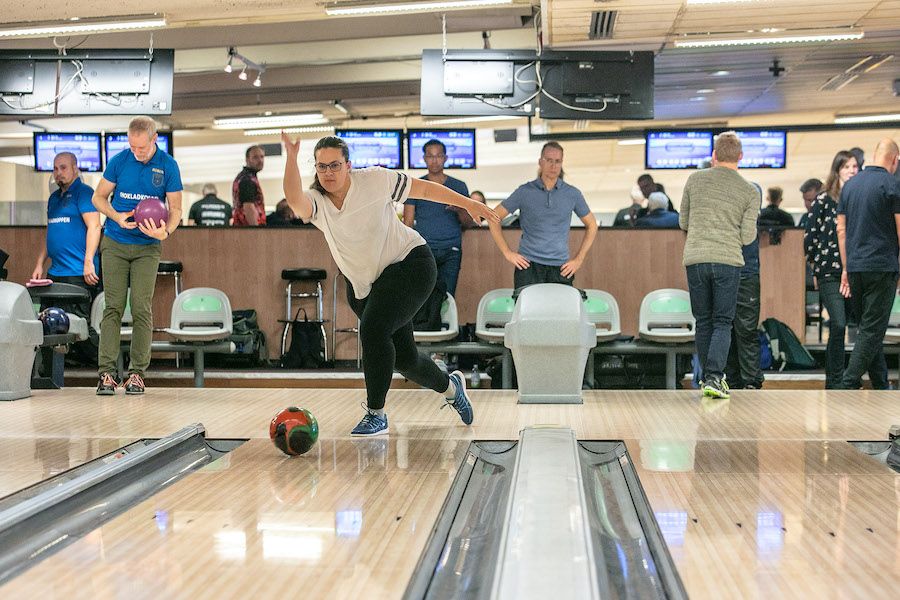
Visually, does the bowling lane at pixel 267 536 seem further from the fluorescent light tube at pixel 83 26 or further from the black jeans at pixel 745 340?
the fluorescent light tube at pixel 83 26

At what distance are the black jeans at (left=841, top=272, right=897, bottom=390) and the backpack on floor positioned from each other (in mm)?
1242

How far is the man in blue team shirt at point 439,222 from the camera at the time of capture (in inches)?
260

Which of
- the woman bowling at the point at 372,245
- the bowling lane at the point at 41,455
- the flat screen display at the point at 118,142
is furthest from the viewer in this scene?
the flat screen display at the point at 118,142

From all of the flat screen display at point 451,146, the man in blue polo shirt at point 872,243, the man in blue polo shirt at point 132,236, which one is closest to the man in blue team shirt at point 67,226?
the man in blue polo shirt at point 132,236

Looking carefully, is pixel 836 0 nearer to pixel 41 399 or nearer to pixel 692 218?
pixel 692 218

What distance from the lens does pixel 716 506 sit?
2.70 meters

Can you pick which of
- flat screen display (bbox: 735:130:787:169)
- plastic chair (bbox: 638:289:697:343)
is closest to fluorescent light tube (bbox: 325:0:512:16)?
plastic chair (bbox: 638:289:697:343)

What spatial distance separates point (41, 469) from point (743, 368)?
4.12m

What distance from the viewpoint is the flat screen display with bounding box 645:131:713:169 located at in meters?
9.67

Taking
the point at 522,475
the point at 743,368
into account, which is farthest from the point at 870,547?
the point at 743,368

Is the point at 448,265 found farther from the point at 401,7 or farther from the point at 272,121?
the point at 272,121

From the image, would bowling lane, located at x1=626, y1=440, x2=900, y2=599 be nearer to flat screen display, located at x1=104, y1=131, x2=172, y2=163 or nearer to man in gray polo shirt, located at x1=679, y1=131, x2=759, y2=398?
man in gray polo shirt, located at x1=679, y1=131, x2=759, y2=398

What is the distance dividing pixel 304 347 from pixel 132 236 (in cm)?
231

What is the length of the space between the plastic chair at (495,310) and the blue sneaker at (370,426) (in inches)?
102
